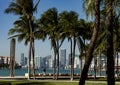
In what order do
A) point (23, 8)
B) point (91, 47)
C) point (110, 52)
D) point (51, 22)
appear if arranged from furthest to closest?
point (51, 22), point (23, 8), point (110, 52), point (91, 47)

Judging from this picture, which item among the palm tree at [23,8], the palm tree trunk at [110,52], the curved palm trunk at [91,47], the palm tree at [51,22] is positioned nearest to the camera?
the curved palm trunk at [91,47]

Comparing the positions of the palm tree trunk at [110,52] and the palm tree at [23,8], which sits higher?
the palm tree at [23,8]

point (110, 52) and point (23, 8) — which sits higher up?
point (23, 8)

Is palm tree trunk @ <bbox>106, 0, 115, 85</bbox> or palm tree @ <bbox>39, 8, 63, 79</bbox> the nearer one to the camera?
palm tree trunk @ <bbox>106, 0, 115, 85</bbox>

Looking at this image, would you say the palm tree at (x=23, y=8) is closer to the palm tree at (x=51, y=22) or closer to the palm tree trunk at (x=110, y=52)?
the palm tree at (x=51, y=22)

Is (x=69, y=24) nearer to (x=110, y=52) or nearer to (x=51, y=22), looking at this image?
(x=51, y=22)

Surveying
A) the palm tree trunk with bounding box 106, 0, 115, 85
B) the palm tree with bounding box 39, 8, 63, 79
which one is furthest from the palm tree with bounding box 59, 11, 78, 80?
the palm tree trunk with bounding box 106, 0, 115, 85

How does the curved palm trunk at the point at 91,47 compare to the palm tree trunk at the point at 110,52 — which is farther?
the palm tree trunk at the point at 110,52

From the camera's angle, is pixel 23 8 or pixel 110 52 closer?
pixel 110 52

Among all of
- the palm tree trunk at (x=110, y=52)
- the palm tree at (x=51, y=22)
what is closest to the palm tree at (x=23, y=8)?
the palm tree at (x=51, y=22)

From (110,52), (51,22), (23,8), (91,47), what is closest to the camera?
(91,47)

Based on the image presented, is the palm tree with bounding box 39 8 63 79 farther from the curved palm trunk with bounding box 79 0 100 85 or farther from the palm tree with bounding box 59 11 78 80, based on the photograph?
the curved palm trunk with bounding box 79 0 100 85

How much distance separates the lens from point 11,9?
51.2 m

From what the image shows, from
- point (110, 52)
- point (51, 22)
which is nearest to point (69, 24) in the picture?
point (51, 22)
